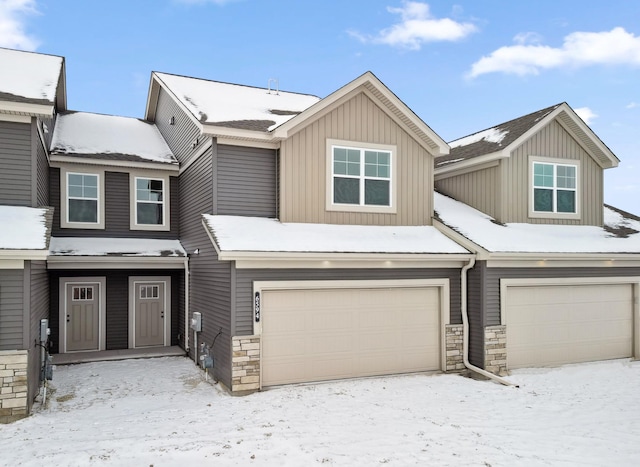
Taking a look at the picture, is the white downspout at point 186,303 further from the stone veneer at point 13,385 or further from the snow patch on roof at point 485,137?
the snow patch on roof at point 485,137

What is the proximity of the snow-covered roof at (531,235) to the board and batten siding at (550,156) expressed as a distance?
0.93ft

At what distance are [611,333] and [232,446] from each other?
34.4 feet

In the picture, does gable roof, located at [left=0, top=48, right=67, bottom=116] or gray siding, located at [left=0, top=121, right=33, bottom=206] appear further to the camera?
gray siding, located at [left=0, top=121, right=33, bottom=206]

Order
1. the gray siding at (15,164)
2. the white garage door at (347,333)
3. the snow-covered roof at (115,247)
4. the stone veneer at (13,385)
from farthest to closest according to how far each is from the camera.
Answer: the snow-covered roof at (115,247)
the white garage door at (347,333)
the gray siding at (15,164)
the stone veneer at (13,385)

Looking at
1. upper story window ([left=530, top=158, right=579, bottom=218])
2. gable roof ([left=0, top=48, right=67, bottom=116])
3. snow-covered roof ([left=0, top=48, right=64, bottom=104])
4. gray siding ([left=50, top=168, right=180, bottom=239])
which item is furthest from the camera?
gray siding ([left=50, top=168, right=180, bottom=239])

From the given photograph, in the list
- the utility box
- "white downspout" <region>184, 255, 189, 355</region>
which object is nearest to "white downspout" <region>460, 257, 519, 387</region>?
the utility box

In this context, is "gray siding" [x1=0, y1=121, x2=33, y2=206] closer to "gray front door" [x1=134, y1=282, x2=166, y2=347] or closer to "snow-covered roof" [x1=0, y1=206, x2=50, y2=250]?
"snow-covered roof" [x1=0, y1=206, x2=50, y2=250]

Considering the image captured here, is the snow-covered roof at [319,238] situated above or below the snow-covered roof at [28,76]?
below

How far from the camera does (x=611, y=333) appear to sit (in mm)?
12414

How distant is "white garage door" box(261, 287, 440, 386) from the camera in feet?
32.1

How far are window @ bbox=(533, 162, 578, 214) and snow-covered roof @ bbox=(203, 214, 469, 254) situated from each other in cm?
356

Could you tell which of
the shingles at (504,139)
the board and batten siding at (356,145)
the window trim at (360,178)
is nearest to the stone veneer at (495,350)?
the board and batten siding at (356,145)

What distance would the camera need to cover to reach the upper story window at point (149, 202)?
13734mm

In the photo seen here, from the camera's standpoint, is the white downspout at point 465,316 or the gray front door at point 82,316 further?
the gray front door at point 82,316
